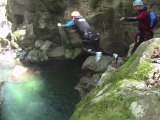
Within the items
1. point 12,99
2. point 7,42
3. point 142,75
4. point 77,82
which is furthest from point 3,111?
point 7,42

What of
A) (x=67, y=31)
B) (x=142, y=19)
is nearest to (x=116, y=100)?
(x=142, y=19)

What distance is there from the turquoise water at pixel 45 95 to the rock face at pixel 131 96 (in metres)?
Answer: 11.9

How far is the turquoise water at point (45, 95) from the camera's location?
20.5 m

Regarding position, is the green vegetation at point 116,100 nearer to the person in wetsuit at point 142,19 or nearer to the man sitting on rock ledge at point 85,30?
the person in wetsuit at point 142,19

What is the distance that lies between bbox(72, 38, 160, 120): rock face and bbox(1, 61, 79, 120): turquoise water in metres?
11.9

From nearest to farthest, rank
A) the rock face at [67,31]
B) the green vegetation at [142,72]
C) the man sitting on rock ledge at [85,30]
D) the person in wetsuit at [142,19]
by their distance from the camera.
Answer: the green vegetation at [142,72] → the person in wetsuit at [142,19] → the man sitting on rock ledge at [85,30] → the rock face at [67,31]

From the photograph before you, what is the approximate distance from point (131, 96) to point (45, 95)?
17.4 meters

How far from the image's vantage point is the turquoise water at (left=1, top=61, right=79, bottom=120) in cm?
2052

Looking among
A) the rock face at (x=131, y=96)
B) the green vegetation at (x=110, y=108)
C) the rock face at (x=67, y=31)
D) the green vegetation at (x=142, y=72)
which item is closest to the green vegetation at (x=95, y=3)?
the rock face at (x=67, y=31)

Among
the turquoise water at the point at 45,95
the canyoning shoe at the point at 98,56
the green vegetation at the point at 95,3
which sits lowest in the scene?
the turquoise water at the point at 45,95

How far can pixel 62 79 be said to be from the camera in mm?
26500

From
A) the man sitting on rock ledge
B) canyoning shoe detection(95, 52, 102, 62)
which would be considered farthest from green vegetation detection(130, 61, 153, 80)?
canyoning shoe detection(95, 52, 102, 62)

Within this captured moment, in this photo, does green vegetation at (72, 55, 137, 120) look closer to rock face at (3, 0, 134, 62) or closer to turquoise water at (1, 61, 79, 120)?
turquoise water at (1, 61, 79, 120)

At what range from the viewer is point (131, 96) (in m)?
6.95
